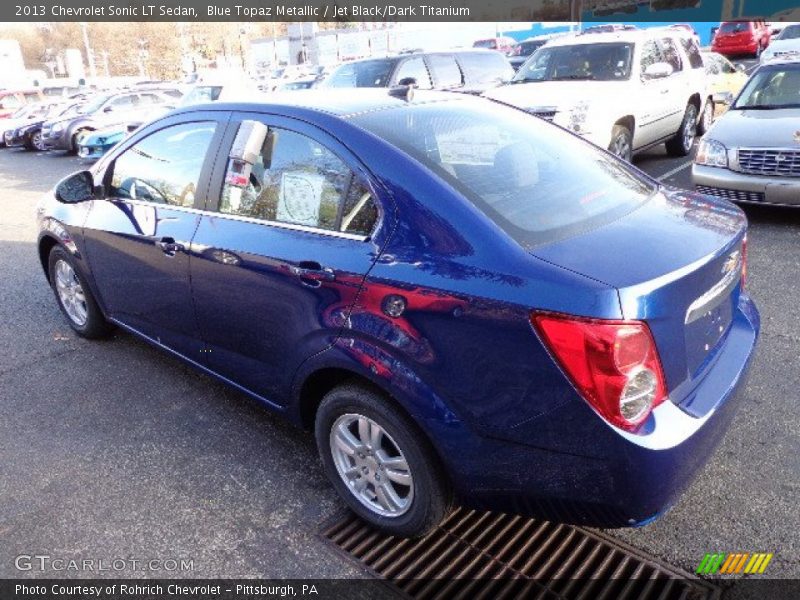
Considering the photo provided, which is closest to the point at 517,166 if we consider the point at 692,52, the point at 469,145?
the point at 469,145

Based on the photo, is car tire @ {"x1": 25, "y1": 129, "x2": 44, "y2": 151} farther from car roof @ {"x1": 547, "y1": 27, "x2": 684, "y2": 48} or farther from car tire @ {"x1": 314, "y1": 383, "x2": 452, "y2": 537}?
car tire @ {"x1": 314, "y1": 383, "x2": 452, "y2": 537}

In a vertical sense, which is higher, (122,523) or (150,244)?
(150,244)

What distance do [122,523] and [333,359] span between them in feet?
3.96

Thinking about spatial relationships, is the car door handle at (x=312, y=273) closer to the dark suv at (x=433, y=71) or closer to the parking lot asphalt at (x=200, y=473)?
the parking lot asphalt at (x=200, y=473)

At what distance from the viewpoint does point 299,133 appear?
2736 millimetres

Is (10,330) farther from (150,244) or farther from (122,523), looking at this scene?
(122,523)

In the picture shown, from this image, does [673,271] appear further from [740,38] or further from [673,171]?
[740,38]

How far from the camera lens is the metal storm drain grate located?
2273 mm

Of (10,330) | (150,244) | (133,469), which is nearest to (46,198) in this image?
(10,330)

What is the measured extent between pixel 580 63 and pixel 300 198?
6.76m

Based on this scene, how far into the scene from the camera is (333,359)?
2.44 metres

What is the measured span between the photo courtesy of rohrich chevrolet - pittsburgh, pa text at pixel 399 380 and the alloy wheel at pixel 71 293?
0.29 metres

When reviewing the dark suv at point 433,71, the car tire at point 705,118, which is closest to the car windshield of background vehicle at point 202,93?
the dark suv at point 433,71

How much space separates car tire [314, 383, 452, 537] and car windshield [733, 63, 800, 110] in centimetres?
629
